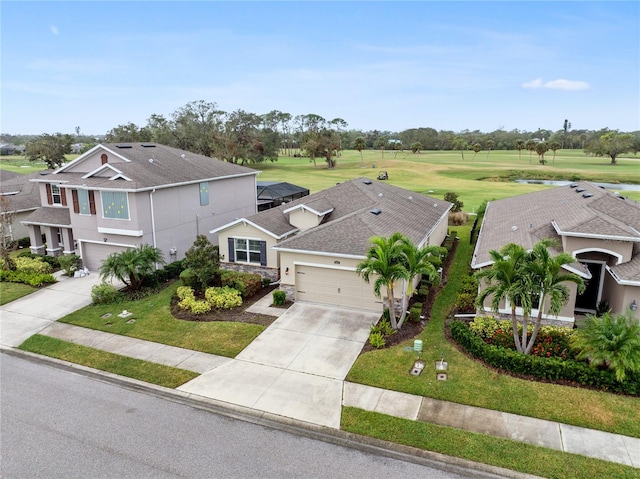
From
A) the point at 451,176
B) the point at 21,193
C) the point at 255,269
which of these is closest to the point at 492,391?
the point at 255,269

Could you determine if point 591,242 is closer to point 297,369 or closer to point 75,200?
point 297,369

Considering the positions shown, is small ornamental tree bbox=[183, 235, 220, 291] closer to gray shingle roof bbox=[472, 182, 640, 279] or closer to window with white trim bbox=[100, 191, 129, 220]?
window with white trim bbox=[100, 191, 129, 220]

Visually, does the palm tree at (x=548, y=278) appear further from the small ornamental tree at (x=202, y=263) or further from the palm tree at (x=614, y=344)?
the small ornamental tree at (x=202, y=263)

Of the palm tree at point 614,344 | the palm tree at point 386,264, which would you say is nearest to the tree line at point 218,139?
the palm tree at point 386,264

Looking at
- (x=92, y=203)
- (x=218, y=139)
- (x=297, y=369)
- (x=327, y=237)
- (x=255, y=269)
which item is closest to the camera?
(x=297, y=369)

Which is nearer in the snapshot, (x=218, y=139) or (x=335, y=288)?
(x=335, y=288)

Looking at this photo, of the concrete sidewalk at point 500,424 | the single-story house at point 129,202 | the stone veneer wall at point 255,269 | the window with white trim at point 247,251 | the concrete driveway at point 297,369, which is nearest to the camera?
the concrete sidewalk at point 500,424
